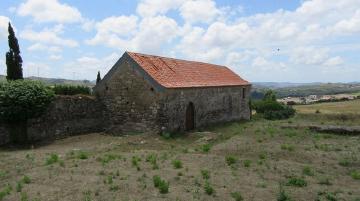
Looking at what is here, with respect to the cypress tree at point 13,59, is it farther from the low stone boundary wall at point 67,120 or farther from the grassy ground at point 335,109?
the grassy ground at point 335,109

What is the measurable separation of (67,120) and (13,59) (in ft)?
22.2

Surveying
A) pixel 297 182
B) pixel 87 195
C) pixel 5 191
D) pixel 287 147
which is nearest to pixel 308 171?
pixel 297 182

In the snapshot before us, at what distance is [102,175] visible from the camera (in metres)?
13.0

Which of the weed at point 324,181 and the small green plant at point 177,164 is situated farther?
the small green plant at point 177,164

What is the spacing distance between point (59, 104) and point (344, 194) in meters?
15.0

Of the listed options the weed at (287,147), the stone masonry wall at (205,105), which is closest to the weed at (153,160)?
the weed at (287,147)

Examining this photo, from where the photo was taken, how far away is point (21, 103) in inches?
731

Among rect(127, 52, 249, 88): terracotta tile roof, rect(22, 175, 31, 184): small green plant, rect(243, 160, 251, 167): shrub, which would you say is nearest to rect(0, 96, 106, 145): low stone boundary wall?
rect(127, 52, 249, 88): terracotta tile roof

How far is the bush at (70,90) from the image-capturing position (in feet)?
75.8

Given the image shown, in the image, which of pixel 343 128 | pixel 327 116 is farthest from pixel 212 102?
pixel 327 116

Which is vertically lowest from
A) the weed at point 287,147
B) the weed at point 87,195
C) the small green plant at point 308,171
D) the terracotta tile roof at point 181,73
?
the small green plant at point 308,171

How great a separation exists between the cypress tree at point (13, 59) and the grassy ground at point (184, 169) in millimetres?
7510

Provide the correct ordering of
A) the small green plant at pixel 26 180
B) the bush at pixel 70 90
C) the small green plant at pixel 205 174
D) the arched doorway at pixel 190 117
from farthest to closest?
the arched doorway at pixel 190 117 < the bush at pixel 70 90 < the small green plant at pixel 205 174 < the small green plant at pixel 26 180

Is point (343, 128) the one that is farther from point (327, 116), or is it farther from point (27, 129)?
point (27, 129)
